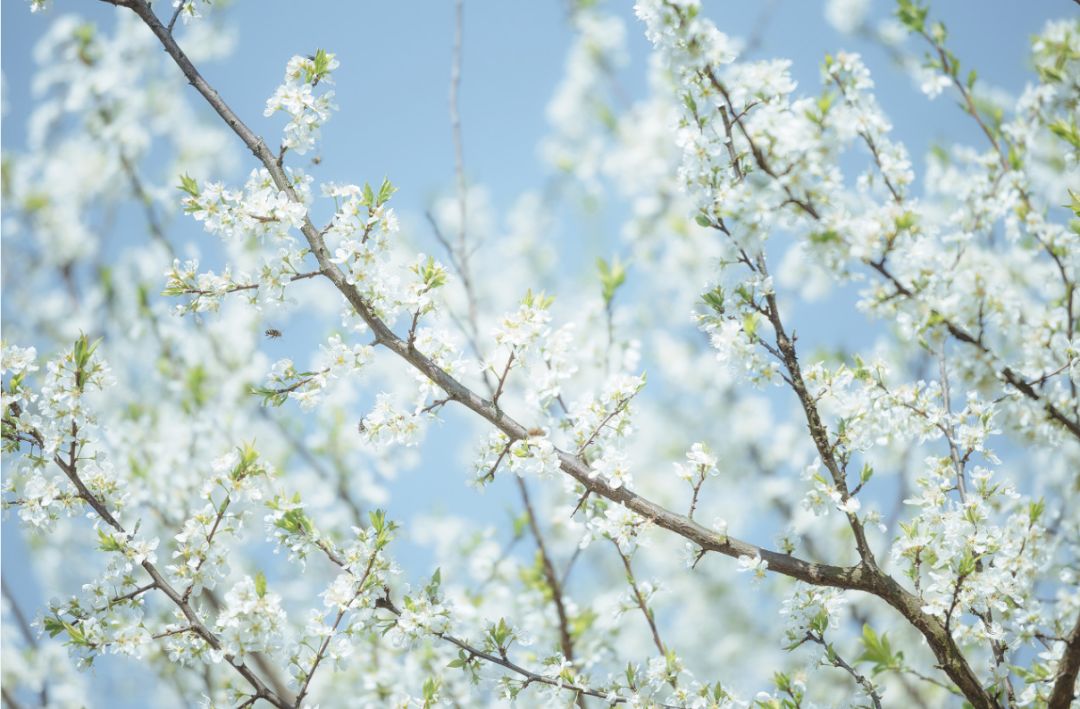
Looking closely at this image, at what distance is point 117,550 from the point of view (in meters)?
2.72

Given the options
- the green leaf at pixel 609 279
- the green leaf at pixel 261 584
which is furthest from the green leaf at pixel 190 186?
the green leaf at pixel 609 279

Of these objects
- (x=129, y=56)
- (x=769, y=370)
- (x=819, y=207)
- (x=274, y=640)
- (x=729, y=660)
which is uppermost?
(x=129, y=56)

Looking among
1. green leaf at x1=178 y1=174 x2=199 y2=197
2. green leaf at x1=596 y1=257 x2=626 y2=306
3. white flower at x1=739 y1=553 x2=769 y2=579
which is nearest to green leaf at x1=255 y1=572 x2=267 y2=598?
green leaf at x1=178 y1=174 x2=199 y2=197

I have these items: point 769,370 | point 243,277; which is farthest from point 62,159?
point 769,370

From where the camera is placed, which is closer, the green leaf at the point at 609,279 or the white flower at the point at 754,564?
the white flower at the point at 754,564

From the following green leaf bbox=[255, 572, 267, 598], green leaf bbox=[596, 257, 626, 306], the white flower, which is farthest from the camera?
green leaf bbox=[596, 257, 626, 306]

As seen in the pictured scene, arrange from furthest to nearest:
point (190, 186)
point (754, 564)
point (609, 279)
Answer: point (609, 279) < point (190, 186) < point (754, 564)

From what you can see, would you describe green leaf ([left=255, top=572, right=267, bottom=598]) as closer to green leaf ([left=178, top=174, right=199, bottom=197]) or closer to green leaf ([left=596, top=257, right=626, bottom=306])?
green leaf ([left=178, top=174, right=199, bottom=197])

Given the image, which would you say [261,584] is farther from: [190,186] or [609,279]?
[609,279]

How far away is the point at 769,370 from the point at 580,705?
1714 millimetres

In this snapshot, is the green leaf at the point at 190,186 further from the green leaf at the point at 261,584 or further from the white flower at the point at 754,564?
the white flower at the point at 754,564

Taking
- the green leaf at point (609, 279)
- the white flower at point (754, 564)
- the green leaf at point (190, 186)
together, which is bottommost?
the white flower at point (754, 564)

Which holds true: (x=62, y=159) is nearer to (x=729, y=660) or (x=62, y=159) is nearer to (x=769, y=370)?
(x=769, y=370)

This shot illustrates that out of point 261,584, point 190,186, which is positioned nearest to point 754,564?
point 261,584
